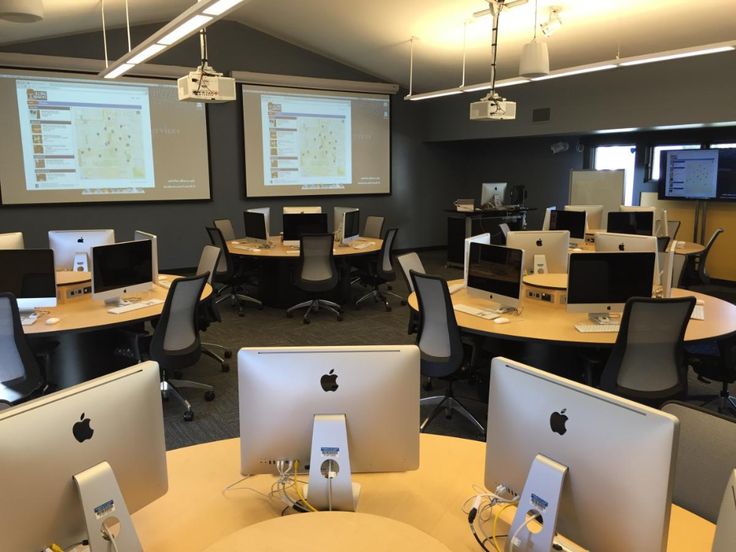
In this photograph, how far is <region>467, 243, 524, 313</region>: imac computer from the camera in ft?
12.1

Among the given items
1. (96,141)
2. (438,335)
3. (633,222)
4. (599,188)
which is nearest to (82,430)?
(438,335)

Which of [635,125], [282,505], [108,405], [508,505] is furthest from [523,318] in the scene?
[635,125]

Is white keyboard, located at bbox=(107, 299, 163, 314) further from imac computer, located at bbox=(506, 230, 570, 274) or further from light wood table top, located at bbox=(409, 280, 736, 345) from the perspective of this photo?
imac computer, located at bbox=(506, 230, 570, 274)

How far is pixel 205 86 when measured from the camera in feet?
15.3

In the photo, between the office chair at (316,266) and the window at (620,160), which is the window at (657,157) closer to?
the window at (620,160)

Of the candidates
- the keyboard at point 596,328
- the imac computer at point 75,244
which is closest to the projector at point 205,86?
the imac computer at point 75,244

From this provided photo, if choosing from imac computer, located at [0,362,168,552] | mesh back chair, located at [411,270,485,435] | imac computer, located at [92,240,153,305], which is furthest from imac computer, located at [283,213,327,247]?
imac computer, located at [0,362,168,552]

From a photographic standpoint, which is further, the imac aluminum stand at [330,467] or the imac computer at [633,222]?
the imac computer at [633,222]

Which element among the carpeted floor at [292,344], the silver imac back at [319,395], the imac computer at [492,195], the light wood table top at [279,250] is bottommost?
the carpeted floor at [292,344]

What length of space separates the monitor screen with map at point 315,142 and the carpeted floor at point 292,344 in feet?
9.27

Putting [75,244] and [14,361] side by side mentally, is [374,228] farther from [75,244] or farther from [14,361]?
[14,361]

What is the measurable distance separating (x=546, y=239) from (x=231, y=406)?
2909 mm

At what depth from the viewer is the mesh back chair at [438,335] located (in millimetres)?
3535

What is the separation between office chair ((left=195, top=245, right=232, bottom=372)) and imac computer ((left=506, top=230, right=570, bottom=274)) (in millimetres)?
2523
